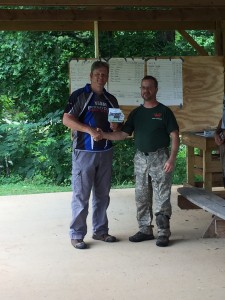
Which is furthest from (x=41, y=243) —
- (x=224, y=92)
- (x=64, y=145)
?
(x=64, y=145)

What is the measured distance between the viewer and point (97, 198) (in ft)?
16.3

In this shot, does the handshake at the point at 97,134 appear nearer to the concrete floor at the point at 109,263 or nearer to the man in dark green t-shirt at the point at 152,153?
the man in dark green t-shirt at the point at 152,153

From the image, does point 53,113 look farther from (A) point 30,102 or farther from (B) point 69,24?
(B) point 69,24

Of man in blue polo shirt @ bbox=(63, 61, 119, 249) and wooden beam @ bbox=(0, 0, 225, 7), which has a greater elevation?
wooden beam @ bbox=(0, 0, 225, 7)

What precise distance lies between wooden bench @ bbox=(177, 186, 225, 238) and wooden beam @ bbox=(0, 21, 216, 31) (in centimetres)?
292

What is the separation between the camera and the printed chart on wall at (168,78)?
7074 millimetres

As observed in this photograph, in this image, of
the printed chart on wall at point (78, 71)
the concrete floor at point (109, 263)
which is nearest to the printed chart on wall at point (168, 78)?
the printed chart on wall at point (78, 71)

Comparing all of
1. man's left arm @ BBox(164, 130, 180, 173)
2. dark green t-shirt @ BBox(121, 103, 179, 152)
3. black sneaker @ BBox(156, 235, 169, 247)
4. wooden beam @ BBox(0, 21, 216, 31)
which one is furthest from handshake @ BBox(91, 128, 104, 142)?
wooden beam @ BBox(0, 21, 216, 31)

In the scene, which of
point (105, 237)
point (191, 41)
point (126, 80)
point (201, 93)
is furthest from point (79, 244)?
point (191, 41)

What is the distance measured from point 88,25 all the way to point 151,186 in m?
3.10

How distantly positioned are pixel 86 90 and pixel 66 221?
73.1 inches

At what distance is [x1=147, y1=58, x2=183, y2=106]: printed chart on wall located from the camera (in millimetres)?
7074

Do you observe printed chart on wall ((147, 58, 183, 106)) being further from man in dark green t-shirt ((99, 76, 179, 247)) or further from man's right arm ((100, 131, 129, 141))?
man's right arm ((100, 131, 129, 141))

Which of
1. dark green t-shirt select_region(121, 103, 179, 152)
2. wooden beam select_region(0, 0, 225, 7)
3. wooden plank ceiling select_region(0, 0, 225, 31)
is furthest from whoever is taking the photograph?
wooden plank ceiling select_region(0, 0, 225, 31)
